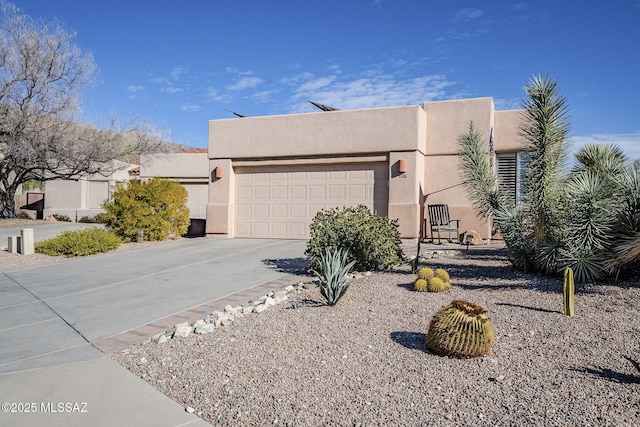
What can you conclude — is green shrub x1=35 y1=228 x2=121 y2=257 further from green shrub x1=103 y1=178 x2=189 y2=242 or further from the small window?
the small window

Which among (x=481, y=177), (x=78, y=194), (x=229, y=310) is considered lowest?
(x=229, y=310)

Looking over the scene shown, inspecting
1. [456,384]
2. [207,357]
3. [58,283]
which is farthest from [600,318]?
[58,283]

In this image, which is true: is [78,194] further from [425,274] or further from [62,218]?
[425,274]

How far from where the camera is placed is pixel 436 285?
6504mm

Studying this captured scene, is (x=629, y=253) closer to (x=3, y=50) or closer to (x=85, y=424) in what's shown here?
(x=85, y=424)

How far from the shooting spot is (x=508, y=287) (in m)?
6.68

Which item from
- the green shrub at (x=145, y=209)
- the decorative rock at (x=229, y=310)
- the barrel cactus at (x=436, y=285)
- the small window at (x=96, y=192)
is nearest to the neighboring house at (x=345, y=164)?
the green shrub at (x=145, y=209)

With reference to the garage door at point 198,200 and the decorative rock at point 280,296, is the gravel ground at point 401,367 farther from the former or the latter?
the garage door at point 198,200

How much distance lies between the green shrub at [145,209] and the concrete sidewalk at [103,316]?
2037mm

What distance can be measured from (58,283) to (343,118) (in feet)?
29.6

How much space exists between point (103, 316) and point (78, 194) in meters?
23.2

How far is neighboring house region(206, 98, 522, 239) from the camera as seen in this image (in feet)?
45.8

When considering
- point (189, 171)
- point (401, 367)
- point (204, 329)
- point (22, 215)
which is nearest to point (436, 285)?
point (401, 367)

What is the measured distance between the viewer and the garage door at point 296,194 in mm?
14508
